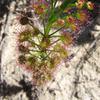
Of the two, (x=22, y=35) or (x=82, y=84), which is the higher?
(x=22, y=35)

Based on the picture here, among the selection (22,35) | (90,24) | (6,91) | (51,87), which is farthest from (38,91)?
(90,24)

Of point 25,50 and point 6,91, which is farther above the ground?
point 25,50

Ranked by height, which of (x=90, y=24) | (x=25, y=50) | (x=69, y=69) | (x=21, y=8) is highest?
(x=21, y=8)

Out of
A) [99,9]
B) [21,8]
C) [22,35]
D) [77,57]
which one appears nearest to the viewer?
[22,35]

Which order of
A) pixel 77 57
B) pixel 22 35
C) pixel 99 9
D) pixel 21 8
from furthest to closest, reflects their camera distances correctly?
pixel 21 8, pixel 99 9, pixel 77 57, pixel 22 35

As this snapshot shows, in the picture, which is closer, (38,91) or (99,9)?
(38,91)

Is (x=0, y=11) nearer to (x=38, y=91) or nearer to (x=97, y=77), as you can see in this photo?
(x=38, y=91)

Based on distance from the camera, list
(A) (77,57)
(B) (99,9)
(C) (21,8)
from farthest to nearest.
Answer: (C) (21,8), (B) (99,9), (A) (77,57)

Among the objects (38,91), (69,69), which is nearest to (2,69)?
(38,91)

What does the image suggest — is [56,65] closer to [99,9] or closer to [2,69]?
[2,69]
